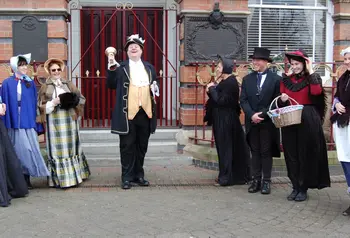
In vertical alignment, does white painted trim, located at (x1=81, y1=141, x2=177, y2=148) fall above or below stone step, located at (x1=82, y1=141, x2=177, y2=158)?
above

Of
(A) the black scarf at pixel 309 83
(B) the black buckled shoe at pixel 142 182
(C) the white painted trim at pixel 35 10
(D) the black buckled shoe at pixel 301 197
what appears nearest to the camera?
(A) the black scarf at pixel 309 83

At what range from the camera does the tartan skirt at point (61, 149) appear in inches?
250

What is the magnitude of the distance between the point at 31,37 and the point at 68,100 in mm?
2307

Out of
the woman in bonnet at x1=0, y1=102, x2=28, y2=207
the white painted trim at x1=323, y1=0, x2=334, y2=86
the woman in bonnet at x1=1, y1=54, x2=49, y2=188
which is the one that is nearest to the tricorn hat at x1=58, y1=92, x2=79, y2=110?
the woman in bonnet at x1=1, y1=54, x2=49, y2=188

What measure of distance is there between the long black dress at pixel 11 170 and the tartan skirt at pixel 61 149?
20.6 inches

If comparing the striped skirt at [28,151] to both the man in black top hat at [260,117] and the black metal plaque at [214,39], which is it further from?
the black metal plaque at [214,39]

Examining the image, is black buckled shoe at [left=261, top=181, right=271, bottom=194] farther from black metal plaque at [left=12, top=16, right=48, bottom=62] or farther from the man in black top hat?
black metal plaque at [left=12, top=16, right=48, bottom=62]

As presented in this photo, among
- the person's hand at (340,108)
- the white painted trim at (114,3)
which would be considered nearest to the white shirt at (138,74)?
the person's hand at (340,108)

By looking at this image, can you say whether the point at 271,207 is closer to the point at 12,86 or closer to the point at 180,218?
the point at 180,218

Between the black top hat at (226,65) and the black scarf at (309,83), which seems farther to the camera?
the black top hat at (226,65)

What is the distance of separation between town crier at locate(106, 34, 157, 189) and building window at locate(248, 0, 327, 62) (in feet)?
11.1

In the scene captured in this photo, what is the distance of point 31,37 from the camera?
26.1ft

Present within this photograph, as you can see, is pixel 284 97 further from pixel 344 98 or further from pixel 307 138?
pixel 344 98

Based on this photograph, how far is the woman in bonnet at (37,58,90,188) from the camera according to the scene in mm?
6324
